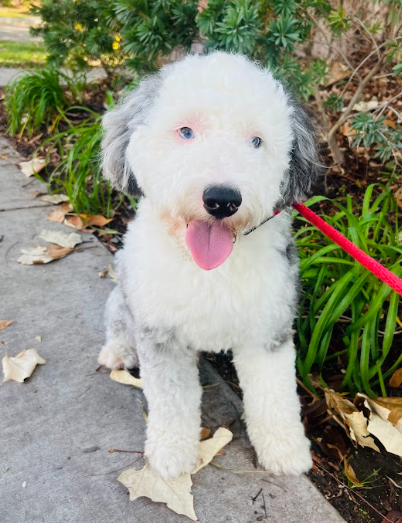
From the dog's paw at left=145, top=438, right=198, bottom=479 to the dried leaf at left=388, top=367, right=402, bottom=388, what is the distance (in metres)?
1.07

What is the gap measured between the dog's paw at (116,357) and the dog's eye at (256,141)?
139 cm

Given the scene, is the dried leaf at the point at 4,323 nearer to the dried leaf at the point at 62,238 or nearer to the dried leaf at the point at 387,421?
the dried leaf at the point at 62,238

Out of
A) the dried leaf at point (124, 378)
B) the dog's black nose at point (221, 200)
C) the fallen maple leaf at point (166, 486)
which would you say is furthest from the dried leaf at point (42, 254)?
the dog's black nose at point (221, 200)

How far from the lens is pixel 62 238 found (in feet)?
12.5

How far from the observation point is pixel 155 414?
2.28m

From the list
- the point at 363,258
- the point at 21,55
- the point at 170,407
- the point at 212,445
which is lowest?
the point at 21,55

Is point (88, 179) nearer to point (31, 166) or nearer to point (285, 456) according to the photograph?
point (31, 166)

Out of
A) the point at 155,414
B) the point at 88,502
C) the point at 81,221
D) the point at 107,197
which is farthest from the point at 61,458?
the point at 107,197

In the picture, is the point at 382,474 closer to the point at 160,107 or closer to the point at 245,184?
the point at 245,184

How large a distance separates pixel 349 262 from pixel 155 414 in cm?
126

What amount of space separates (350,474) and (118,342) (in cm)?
133

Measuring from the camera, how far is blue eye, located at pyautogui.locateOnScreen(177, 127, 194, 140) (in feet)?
6.13

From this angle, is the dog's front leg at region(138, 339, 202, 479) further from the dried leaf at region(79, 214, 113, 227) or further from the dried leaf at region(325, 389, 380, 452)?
the dried leaf at region(79, 214, 113, 227)

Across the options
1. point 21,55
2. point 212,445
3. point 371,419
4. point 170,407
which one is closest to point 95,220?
point 170,407
